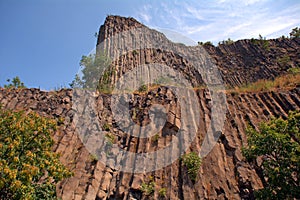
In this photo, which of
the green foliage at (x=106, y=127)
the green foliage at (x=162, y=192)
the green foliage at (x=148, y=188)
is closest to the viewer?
the green foliage at (x=162, y=192)

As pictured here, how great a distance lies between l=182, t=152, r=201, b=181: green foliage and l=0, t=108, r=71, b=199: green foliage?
6044mm

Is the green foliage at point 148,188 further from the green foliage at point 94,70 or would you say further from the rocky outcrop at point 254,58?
the rocky outcrop at point 254,58

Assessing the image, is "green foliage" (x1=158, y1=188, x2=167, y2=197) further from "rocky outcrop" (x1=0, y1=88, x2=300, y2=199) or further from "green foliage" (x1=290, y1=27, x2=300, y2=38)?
"green foliage" (x1=290, y1=27, x2=300, y2=38)

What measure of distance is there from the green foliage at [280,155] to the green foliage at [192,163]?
263 cm

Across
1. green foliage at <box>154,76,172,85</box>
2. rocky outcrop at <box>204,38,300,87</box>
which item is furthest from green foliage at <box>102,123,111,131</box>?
rocky outcrop at <box>204,38,300,87</box>

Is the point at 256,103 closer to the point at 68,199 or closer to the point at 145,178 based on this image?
the point at 145,178

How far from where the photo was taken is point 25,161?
9.29 meters

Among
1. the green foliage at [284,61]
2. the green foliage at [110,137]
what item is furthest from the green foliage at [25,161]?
the green foliage at [284,61]

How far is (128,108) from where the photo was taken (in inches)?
721

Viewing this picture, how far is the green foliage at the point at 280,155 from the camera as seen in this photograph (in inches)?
379

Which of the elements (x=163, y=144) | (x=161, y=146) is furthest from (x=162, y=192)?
A: (x=163, y=144)

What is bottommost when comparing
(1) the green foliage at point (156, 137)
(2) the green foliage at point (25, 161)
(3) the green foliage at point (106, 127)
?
(2) the green foliage at point (25, 161)

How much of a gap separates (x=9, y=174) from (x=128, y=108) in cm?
1089

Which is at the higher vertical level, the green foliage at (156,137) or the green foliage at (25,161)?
the green foliage at (156,137)
